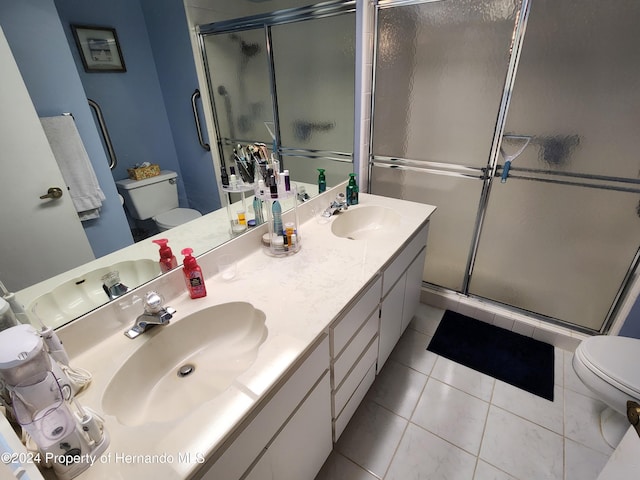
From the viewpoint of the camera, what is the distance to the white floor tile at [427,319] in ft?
6.69

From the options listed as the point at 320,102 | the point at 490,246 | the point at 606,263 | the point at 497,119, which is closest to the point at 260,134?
the point at 320,102

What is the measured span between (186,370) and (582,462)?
5.41 feet

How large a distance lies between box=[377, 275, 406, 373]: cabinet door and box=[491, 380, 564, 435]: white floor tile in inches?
23.4

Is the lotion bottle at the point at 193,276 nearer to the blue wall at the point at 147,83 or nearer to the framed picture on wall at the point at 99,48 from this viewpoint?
the blue wall at the point at 147,83

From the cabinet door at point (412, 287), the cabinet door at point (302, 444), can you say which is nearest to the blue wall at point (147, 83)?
the cabinet door at point (302, 444)

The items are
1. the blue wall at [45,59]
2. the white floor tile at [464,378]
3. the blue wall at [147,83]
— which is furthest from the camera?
the white floor tile at [464,378]

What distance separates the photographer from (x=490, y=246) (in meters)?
1.88

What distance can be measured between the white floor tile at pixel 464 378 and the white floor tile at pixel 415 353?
1.8 inches

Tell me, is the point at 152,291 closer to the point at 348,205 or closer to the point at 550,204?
the point at 348,205

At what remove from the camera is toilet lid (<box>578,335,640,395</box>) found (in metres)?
1.18

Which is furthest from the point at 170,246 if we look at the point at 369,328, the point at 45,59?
the point at 369,328

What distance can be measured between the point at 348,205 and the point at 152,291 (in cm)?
116

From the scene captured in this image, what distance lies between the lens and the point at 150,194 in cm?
90

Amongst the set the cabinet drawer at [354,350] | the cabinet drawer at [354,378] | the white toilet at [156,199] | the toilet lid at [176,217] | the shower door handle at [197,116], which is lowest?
the cabinet drawer at [354,378]
